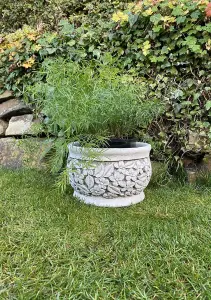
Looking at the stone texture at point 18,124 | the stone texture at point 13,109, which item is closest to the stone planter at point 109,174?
the stone texture at point 18,124

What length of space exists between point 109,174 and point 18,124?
4.18ft

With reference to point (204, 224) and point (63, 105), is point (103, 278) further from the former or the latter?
point (63, 105)

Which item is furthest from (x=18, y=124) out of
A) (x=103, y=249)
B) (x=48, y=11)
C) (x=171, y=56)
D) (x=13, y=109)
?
(x=48, y=11)

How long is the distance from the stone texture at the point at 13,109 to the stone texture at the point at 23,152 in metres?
0.25

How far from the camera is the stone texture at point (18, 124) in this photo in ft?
7.96

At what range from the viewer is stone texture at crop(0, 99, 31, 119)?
2.51m

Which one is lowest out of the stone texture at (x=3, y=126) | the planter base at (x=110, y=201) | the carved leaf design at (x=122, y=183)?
the planter base at (x=110, y=201)

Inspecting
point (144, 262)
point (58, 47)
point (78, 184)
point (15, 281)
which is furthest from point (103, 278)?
point (58, 47)

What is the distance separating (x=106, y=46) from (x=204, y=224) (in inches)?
60.9

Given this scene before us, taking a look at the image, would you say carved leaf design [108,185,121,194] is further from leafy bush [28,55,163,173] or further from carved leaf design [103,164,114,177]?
leafy bush [28,55,163,173]

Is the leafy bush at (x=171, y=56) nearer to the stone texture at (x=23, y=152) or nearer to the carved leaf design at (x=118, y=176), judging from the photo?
the carved leaf design at (x=118, y=176)

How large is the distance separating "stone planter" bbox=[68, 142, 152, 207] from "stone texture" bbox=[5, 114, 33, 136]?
0.98 m

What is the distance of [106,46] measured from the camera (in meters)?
2.21

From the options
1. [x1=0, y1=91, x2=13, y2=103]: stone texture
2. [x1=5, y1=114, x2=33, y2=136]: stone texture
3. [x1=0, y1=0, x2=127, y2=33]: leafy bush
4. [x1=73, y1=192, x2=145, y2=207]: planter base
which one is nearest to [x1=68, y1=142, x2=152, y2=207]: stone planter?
[x1=73, y1=192, x2=145, y2=207]: planter base
